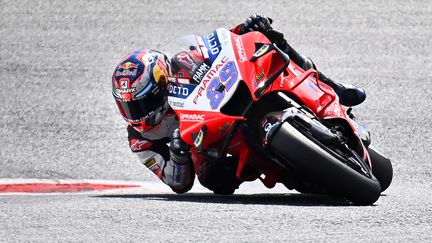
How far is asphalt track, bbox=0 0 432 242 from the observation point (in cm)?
577

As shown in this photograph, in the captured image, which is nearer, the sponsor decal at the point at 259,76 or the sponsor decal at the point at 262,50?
the sponsor decal at the point at 259,76

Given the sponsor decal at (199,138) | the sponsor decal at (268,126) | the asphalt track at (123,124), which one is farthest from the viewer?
the sponsor decal at (199,138)

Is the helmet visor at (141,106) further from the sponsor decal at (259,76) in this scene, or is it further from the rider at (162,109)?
the sponsor decal at (259,76)

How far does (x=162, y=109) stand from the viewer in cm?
763

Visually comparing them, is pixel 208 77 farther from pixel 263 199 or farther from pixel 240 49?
pixel 263 199

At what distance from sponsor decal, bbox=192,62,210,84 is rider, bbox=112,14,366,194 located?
0.11m

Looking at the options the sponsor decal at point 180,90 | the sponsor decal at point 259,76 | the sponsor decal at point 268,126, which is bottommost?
the sponsor decal at point 268,126

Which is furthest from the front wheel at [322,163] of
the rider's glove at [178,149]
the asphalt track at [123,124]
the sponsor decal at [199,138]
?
the rider's glove at [178,149]

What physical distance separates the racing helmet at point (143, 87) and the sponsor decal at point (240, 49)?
0.56 m

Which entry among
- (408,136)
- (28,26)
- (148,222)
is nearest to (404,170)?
(408,136)

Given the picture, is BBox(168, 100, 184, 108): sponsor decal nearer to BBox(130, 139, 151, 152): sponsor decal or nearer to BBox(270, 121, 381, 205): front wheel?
BBox(130, 139, 151, 152): sponsor decal

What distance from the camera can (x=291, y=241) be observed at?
536cm

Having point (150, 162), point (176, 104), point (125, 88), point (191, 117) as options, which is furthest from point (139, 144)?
point (191, 117)

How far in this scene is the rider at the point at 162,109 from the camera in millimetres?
7480
